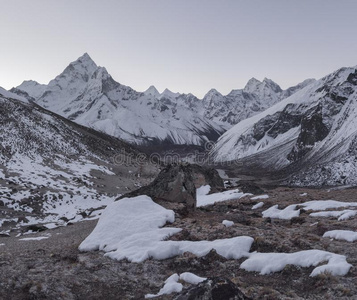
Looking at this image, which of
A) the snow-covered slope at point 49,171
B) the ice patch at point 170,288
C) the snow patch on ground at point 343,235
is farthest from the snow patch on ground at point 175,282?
the snow-covered slope at point 49,171

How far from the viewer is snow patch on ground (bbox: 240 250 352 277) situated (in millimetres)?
9343

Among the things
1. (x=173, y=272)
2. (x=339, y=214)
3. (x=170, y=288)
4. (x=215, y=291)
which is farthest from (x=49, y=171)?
(x=215, y=291)

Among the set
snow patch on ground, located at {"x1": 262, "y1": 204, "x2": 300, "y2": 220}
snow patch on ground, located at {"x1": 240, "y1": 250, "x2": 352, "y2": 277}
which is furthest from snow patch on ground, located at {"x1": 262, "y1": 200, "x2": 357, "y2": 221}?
snow patch on ground, located at {"x1": 240, "y1": 250, "x2": 352, "y2": 277}

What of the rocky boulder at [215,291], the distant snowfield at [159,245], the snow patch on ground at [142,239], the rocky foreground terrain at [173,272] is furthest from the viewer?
the snow patch on ground at [142,239]

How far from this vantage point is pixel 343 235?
12312 millimetres

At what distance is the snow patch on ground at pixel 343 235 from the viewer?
11.9 meters

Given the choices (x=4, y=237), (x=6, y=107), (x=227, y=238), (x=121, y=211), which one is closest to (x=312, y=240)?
(x=227, y=238)

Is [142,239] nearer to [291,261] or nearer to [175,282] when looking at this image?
[175,282]

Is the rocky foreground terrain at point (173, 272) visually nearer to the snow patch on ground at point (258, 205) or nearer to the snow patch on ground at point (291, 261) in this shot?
the snow patch on ground at point (291, 261)

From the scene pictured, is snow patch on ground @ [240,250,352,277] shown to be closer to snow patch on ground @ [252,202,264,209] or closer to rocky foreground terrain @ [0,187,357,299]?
rocky foreground terrain @ [0,187,357,299]

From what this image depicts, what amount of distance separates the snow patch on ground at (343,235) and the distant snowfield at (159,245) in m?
2.79

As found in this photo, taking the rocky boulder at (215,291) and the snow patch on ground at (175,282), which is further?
the snow patch on ground at (175,282)

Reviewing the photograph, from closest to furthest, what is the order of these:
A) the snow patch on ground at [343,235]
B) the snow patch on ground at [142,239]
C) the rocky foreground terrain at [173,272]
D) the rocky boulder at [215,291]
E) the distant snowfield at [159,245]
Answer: the rocky boulder at [215,291] → the rocky foreground terrain at [173,272] → the distant snowfield at [159,245] → the snow patch on ground at [142,239] → the snow patch on ground at [343,235]

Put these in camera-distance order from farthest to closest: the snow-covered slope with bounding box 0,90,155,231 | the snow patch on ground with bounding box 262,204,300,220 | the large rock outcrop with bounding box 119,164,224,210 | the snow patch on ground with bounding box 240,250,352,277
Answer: the snow-covered slope with bounding box 0,90,155,231 → the large rock outcrop with bounding box 119,164,224,210 → the snow patch on ground with bounding box 262,204,300,220 → the snow patch on ground with bounding box 240,250,352,277
